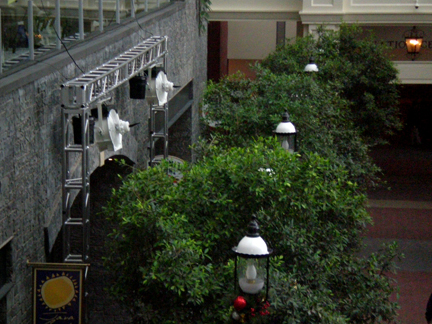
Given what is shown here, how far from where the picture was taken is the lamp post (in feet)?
17.0

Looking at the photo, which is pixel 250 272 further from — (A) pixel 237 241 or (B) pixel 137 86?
(B) pixel 137 86

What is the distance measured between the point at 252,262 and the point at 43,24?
12.0ft

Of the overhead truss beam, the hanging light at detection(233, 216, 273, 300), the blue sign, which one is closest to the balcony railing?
the overhead truss beam

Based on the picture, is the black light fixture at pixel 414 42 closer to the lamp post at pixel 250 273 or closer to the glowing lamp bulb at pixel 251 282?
the lamp post at pixel 250 273

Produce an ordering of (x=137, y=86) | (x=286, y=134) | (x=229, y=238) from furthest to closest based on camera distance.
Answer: (x=137, y=86) < (x=286, y=134) < (x=229, y=238)

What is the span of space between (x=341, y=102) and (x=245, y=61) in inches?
642

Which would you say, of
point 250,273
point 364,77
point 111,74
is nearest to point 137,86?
point 111,74

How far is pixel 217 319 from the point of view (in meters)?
5.77

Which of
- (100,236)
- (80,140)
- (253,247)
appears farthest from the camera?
(100,236)

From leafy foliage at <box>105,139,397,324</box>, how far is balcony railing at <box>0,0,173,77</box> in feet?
5.25

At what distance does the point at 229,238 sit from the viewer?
6.41 meters

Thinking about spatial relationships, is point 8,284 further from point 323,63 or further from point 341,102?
point 323,63

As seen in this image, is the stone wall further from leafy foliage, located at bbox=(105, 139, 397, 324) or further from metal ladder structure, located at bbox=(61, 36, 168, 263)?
leafy foliage, located at bbox=(105, 139, 397, 324)

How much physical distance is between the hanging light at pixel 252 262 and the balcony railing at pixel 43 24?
271 centimetres
